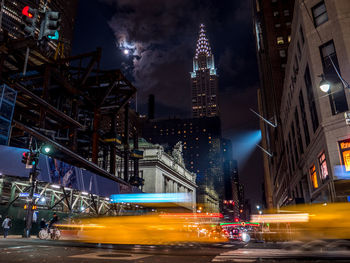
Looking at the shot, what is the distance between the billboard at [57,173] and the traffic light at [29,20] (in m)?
14.9

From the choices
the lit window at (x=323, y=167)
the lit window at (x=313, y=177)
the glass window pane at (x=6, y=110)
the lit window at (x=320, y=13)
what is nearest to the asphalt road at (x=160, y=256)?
the lit window at (x=323, y=167)

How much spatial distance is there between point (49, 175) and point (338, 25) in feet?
86.9

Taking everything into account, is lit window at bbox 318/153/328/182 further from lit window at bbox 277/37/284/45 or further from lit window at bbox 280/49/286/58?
lit window at bbox 277/37/284/45

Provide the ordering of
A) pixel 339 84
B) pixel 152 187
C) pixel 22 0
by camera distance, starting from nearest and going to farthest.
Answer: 1. pixel 339 84
2. pixel 152 187
3. pixel 22 0

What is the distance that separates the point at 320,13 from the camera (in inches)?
979

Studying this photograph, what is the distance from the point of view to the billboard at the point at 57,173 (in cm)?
2193

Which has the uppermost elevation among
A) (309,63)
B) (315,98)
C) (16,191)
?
(309,63)

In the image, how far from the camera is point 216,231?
24.3 meters

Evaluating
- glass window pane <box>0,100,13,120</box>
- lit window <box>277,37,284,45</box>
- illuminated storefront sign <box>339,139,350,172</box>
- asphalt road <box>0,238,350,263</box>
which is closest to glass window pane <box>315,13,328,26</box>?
illuminated storefront sign <box>339,139,350,172</box>

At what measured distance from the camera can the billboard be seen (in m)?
21.9

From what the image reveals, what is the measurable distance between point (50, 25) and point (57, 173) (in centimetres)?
1942

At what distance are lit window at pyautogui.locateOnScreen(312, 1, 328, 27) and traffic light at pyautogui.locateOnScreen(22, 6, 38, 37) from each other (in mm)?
23050

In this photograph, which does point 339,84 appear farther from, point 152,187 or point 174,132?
point 174,132

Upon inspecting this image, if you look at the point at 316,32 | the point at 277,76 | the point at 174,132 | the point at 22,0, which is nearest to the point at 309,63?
the point at 316,32
